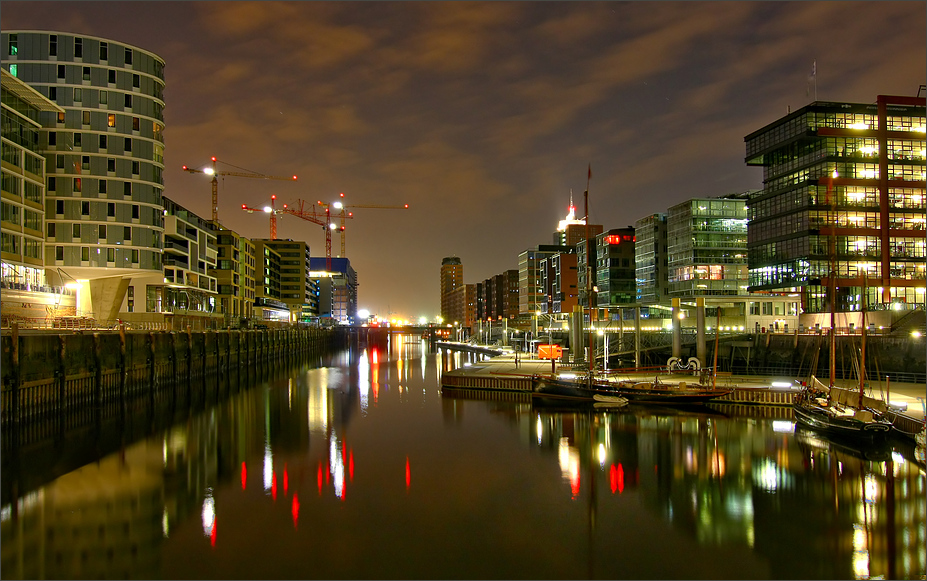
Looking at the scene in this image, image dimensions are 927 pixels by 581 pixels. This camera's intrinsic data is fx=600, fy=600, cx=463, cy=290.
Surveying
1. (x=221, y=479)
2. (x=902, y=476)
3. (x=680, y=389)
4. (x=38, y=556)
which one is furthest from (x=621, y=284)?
(x=38, y=556)

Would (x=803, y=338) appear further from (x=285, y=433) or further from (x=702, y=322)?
(x=285, y=433)

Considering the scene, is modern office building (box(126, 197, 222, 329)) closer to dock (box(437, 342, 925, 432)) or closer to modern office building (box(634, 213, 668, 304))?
dock (box(437, 342, 925, 432))

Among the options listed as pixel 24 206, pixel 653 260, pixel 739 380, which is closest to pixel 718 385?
pixel 739 380

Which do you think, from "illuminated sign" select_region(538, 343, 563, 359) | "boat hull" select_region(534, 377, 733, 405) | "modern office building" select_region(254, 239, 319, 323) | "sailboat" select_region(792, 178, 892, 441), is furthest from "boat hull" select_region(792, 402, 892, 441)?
"modern office building" select_region(254, 239, 319, 323)

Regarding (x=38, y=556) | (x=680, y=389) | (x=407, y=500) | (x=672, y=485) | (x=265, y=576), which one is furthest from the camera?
(x=680, y=389)

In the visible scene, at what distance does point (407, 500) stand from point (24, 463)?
60.4 ft

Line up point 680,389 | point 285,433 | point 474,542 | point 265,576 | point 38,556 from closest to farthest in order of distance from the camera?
point 265,576
point 38,556
point 474,542
point 285,433
point 680,389

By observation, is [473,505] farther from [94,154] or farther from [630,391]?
[94,154]

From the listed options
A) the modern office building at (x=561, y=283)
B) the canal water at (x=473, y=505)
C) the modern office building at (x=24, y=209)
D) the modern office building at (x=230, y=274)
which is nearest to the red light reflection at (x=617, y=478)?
the canal water at (x=473, y=505)

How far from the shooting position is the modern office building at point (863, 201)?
76062mm

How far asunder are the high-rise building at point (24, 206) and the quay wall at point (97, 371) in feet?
32.0

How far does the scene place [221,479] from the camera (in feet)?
89.5

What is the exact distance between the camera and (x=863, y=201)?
253 ft

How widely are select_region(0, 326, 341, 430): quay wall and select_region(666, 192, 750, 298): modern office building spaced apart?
241ft
